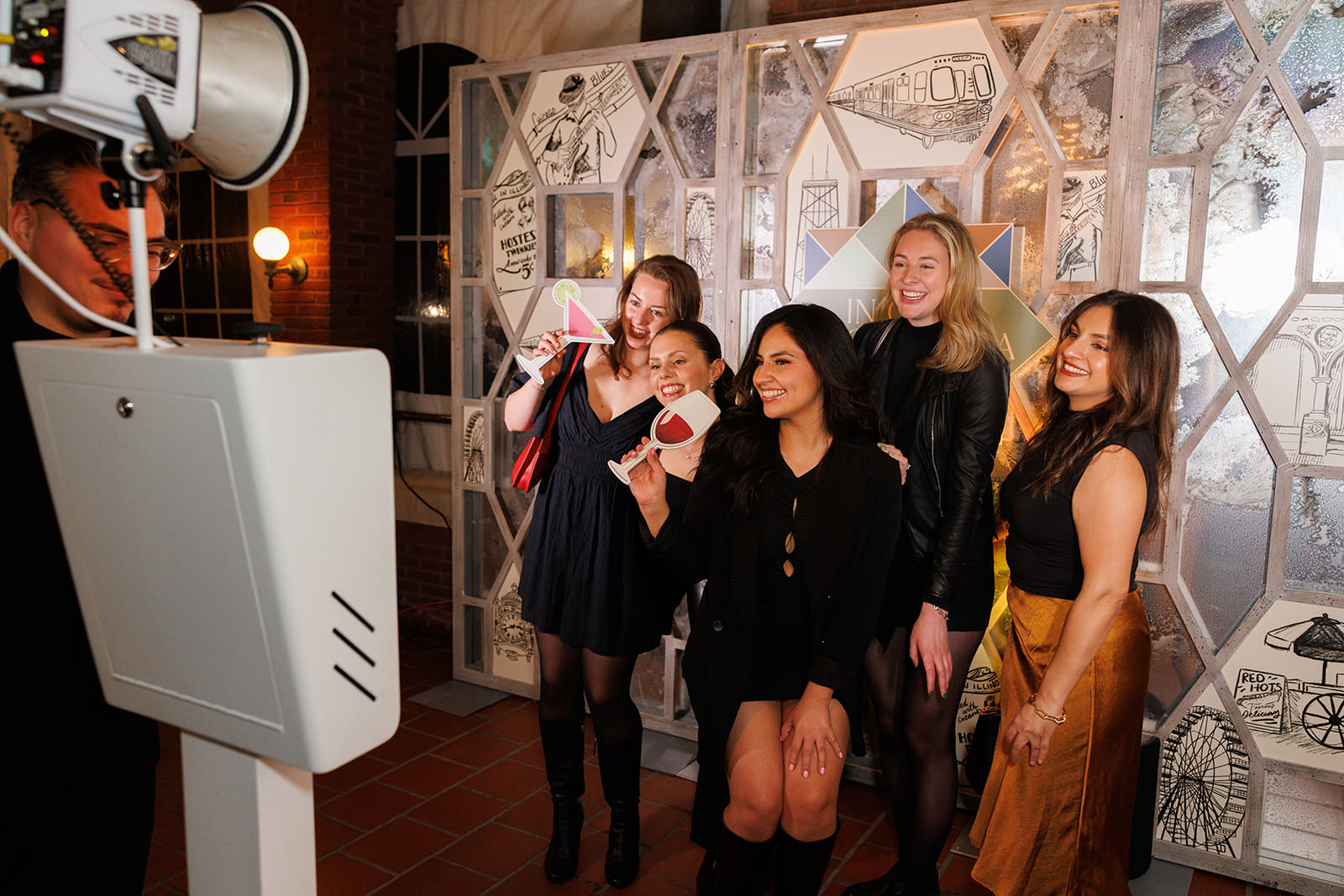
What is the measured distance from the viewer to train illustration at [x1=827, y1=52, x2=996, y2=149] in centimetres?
320

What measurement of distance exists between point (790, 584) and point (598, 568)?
72cm

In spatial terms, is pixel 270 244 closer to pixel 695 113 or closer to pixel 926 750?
pixel 695 113

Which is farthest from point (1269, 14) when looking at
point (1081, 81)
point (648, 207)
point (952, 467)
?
point (648, 207)

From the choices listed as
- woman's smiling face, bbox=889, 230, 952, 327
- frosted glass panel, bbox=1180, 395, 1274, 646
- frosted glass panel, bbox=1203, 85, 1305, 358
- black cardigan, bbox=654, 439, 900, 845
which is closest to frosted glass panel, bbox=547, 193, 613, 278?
woman's smiling face, bbox=889, 230, 952, 327

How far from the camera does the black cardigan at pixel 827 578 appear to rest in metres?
2.28

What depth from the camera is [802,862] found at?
228 cm

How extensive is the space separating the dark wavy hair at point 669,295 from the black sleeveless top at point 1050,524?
1102 mm

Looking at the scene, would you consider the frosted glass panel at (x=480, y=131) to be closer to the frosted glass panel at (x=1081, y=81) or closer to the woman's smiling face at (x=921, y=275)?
the woman's smiling face at (x=921, y=275)

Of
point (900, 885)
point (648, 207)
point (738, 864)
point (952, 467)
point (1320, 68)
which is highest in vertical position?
point (1320, 68)

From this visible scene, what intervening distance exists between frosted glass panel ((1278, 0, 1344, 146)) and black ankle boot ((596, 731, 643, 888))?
9.39ft

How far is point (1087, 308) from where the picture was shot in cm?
253

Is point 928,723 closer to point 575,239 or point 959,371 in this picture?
point 959,371

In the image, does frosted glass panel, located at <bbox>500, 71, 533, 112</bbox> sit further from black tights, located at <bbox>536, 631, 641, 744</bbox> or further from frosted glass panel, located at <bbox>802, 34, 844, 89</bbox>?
black tights, located at <bbox>536, 631, 641, 744</bbox>

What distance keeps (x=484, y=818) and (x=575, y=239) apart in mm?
2458
